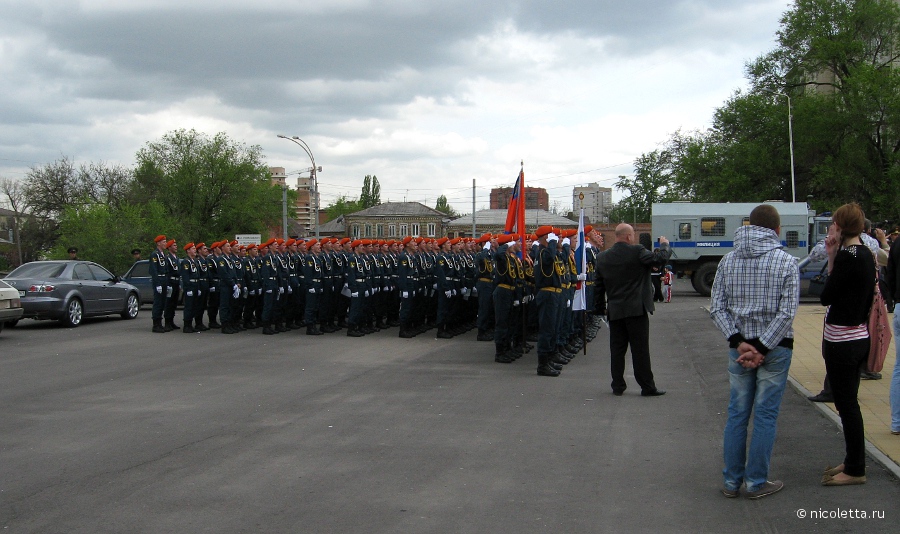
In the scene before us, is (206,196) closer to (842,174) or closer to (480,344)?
(842,174)

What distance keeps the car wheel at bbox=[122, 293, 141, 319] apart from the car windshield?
6.86 feet

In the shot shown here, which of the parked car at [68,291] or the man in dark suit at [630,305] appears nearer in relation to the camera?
the man in dark suit at [630,305]

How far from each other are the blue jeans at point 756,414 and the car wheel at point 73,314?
1677 cm

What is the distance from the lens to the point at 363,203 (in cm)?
13175

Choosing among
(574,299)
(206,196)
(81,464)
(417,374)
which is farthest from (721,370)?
(206,196)

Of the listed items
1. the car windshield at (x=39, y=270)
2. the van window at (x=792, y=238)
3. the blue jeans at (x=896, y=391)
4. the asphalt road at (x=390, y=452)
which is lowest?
the asphalt road at (x=390, y=452)

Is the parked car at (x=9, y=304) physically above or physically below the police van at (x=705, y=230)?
below

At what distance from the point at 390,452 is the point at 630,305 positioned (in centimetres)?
388

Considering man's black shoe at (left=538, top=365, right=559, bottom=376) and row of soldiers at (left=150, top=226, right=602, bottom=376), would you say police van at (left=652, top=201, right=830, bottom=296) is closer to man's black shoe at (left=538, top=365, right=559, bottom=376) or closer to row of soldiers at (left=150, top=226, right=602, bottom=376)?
row of soldiers at (left=150, top=226, right=602, bottom=376)

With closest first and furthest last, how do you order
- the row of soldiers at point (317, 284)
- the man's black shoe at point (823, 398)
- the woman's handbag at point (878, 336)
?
1. the man's black shoe at point (823, 398)
2. the woman's handbag at point (878, 336)
3. the row of soldiers at point (317, 284)

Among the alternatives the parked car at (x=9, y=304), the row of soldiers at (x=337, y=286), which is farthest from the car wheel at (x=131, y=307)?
the parked car at (x=9, y=304)

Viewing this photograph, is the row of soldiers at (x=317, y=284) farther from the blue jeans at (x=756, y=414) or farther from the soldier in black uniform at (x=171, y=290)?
the blue jeans at (x=756, y=414)

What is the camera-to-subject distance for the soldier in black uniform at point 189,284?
58.4 ft

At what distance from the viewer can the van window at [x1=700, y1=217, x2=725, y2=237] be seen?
96.6 ft
